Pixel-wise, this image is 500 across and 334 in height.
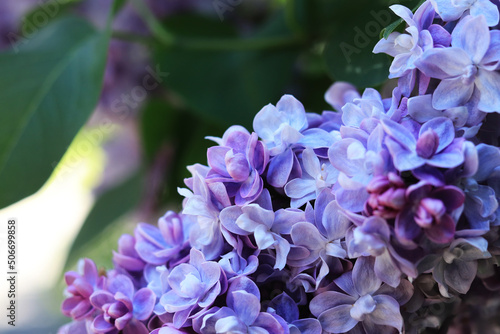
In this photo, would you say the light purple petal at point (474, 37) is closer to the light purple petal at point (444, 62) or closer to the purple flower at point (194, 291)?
the light purple petal at point (444, 62)

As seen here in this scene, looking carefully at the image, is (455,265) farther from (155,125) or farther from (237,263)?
(155,125)

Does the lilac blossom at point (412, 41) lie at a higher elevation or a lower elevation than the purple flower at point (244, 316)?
higher

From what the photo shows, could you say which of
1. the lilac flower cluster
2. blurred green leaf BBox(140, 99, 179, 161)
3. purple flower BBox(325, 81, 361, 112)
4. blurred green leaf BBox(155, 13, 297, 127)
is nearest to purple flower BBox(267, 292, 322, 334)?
the lilac flower cluster

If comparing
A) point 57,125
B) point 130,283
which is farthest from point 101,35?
point 130,283

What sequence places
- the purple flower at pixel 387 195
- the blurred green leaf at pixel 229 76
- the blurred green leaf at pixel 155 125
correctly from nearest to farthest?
the purple flower at pixel 387 195 < the blurred green leaf at pixel 229 76 < the blurred green leaf at pixel 155 125

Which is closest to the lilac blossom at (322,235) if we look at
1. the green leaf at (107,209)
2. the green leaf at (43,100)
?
the green leaf at (43,100)

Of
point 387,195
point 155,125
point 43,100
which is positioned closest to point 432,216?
point 387,195

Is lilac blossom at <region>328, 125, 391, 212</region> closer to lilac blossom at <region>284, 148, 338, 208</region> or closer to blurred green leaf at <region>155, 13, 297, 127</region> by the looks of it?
lilac blossom at <region>284, 148, 338, 208</region>
